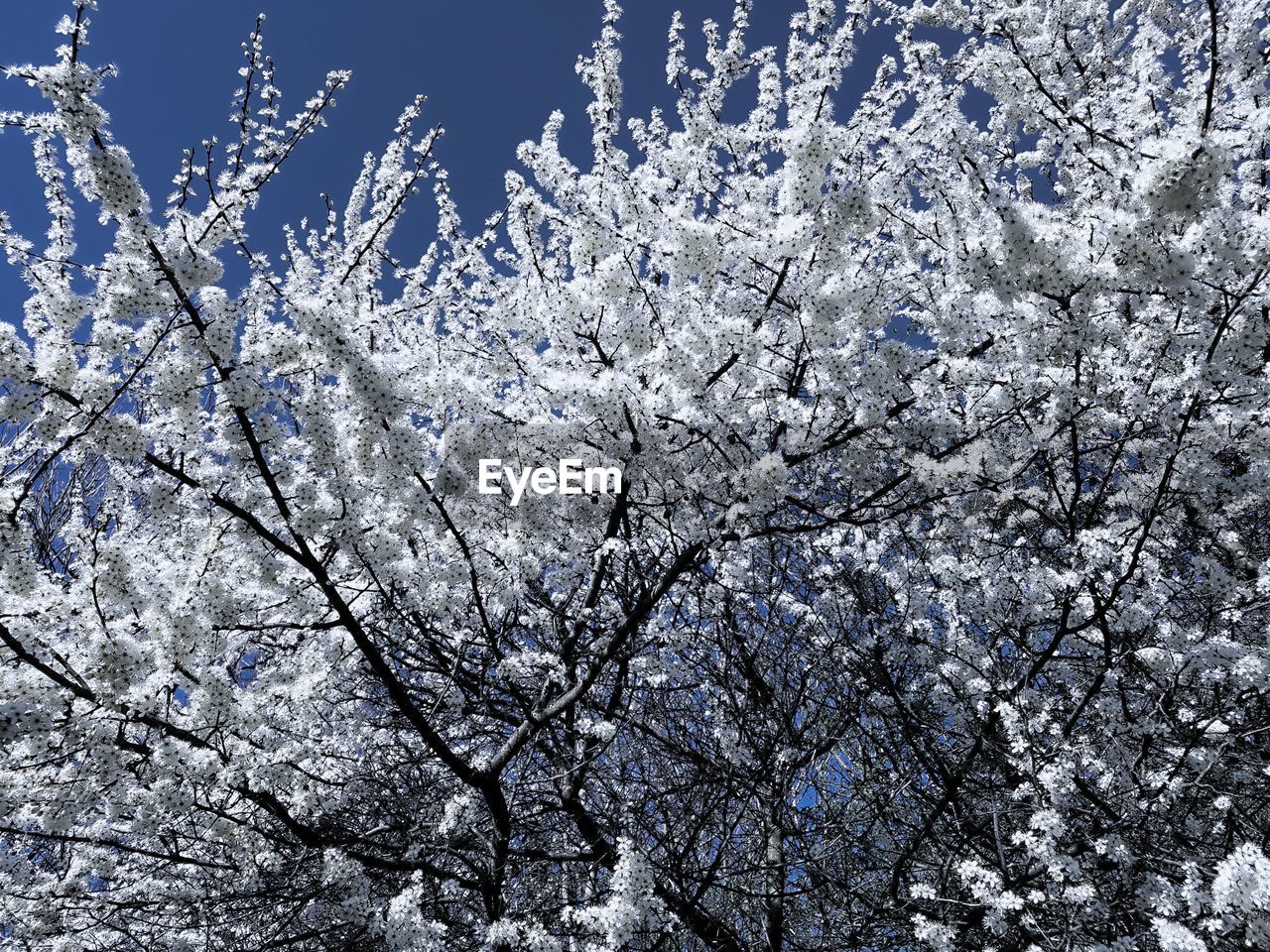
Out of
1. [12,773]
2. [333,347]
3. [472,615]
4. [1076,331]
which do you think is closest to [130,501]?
[12,773]

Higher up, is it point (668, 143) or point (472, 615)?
point (668, 143)

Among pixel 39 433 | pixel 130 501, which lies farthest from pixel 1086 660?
pixel 130 501

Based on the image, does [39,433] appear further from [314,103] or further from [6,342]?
[314,103]

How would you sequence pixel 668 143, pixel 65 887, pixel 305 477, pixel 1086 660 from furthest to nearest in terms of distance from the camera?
1. pixel 668 143
2. pixel 1086 660
3. pixel 65 887
4. pixel 305 477

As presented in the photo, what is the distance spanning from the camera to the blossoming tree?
3.69 metres

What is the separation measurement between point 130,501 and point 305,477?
2.85m

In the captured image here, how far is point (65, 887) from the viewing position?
466cm

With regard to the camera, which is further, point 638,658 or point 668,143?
point 668,143

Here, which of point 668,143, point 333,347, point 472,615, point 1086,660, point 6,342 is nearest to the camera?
point 6,342

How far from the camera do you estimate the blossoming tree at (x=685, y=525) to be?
145 inches

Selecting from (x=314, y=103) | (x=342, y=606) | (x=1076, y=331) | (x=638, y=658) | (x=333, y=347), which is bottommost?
(x=342, y=606)

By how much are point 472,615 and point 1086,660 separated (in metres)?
4.27

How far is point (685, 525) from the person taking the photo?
4.76 meters

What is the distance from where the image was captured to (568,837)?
20.4ft
